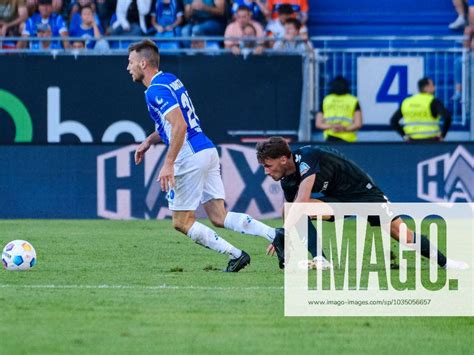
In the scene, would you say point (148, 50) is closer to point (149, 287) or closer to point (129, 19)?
point (149, 287)

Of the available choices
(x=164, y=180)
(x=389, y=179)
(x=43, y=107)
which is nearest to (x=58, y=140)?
(x=43, y=107)

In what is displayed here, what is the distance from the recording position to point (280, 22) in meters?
20.5

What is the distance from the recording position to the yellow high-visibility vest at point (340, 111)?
19.3 meters

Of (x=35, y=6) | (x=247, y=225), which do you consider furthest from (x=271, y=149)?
(x=35, y=6)

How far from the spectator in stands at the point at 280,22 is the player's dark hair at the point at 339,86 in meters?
1.35

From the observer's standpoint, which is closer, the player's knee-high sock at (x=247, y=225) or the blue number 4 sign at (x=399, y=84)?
the player's knee-high sock at (x=247, y=225)

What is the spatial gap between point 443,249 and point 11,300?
608cm

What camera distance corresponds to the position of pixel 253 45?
19797 millimetres

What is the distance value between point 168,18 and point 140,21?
1.50 feet

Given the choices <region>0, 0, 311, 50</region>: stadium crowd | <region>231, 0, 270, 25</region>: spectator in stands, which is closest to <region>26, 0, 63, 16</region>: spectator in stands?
<region>0, 0, 311, 50</region>: stadium crowd

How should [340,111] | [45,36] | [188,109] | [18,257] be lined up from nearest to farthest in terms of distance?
[188,109], [18,257], [340,111], [45,36]

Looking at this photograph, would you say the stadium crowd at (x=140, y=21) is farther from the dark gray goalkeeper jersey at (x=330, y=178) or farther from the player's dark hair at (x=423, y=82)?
the dark gray goalkeeper jersey at (x=330, y=178)

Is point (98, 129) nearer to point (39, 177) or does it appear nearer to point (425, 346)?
point (39, 177)

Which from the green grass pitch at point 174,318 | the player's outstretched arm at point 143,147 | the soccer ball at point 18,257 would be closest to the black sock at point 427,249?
the green grass pitch at point 174,318
